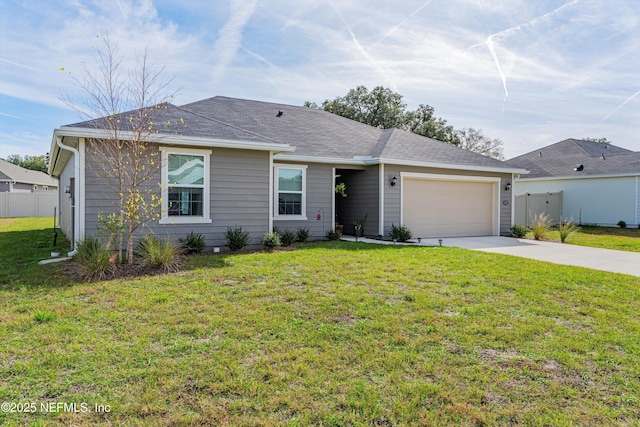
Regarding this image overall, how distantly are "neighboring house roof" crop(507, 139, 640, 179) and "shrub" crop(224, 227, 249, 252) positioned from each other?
Result: 61.0ft

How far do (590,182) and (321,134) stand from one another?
15133 mm

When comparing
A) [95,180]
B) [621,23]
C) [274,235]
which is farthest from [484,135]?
[95,180]

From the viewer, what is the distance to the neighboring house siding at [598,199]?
18.2 meters

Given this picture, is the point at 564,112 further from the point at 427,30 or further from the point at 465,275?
the point at 465,275

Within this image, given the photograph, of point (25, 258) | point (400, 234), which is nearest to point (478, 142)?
point (400, 234)

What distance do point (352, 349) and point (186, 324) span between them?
5.87ft

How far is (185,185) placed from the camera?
8773 millimetres

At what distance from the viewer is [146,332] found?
380 cm

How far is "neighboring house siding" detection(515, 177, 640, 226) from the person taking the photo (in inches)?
717

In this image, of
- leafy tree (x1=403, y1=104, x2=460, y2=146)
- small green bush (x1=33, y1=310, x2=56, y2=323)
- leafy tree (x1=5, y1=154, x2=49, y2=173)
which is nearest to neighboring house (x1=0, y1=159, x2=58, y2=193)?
leafy tree (x1=5, y1=154, x2=49, y2=173)

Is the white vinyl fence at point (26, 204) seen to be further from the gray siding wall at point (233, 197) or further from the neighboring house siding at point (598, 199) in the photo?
the neighboring house siding at point (598, 199)

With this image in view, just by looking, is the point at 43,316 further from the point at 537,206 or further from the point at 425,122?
the point at 425,122

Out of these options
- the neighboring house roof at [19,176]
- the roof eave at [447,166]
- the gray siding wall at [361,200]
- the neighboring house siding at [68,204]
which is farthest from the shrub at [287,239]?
the neighboring house roof at [19,176]

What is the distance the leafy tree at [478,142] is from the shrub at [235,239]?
1365 inches
